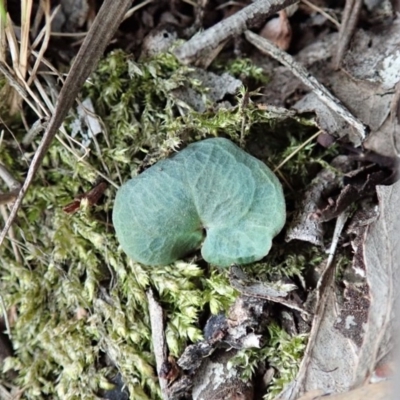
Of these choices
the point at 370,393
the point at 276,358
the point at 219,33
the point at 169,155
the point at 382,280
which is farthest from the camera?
the point at 219,33

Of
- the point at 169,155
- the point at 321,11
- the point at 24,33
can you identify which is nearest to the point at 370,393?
the point at 169,155

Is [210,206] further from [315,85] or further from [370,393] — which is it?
[370,393]

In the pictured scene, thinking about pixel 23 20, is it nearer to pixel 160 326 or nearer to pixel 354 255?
pixel 160 326

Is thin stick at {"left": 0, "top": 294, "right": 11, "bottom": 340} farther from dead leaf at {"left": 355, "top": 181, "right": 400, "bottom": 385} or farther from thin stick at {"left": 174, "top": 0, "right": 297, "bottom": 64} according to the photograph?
dead leaf at {"left": 355, "top": 181, "right": 400, "bottom": 385}

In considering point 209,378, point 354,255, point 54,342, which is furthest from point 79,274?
point 354,255

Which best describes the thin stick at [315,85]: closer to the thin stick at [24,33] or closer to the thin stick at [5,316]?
the thin stick at [24,33]

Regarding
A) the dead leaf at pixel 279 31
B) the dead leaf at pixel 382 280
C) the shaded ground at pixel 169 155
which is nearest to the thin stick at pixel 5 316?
the shaded ground at pixel 169 155
